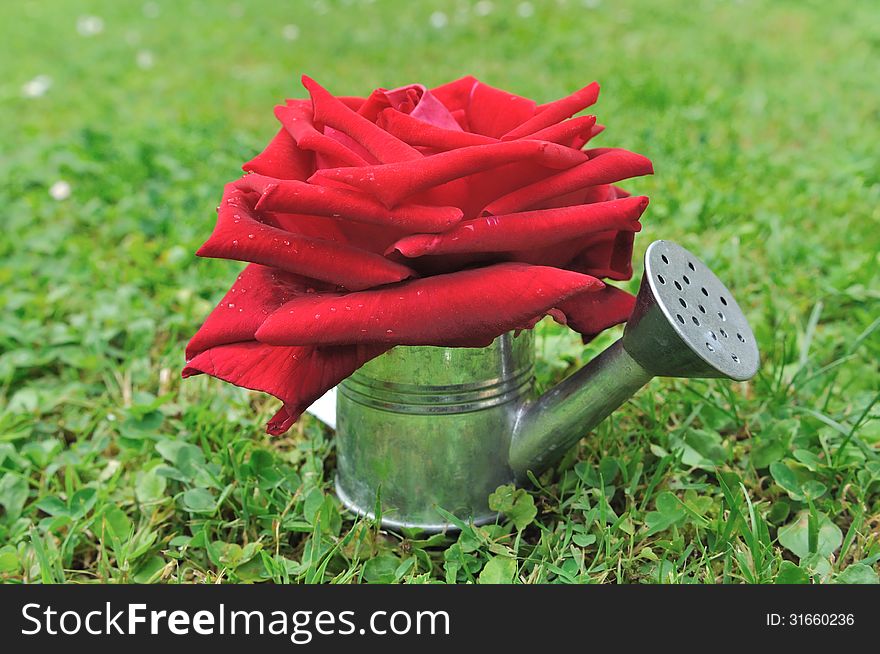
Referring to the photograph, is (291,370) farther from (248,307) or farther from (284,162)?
(284,162)

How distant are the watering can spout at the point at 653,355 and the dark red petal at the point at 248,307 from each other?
1.19 feet

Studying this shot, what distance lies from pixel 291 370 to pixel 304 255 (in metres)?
0.14

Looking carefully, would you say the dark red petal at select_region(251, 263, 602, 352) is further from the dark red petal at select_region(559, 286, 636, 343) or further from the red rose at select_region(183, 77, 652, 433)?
the dark red petal at select_region(559, 286, 636, 343)

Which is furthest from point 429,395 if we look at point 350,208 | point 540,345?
point 540,345

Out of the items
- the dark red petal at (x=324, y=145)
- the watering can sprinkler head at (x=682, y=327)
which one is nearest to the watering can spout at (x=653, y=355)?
the watering can sprinkler head at (x=682, y=327)

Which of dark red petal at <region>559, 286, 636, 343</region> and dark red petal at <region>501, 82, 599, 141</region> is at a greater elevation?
dark red petal at <region>501, 82, 599, 141</region>

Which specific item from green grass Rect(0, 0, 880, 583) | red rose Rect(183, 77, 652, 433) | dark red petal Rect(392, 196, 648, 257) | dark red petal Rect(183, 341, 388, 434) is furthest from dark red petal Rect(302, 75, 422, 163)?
green grass Rect(0, 0, 880, 583)

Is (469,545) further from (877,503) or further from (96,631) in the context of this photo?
(877,503)

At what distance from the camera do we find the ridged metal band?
Answer: 1.14 meters

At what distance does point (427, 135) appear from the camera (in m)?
1.03

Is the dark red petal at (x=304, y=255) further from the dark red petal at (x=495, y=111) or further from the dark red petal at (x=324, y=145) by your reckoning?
the dark red petal at (x=495, y=111)

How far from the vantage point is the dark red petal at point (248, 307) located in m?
1.06

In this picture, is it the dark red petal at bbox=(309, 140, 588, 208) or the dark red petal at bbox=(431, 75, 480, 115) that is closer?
the dark red petal at bbox=(309, 140, 588, 208)

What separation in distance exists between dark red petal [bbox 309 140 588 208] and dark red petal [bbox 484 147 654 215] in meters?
0.05
